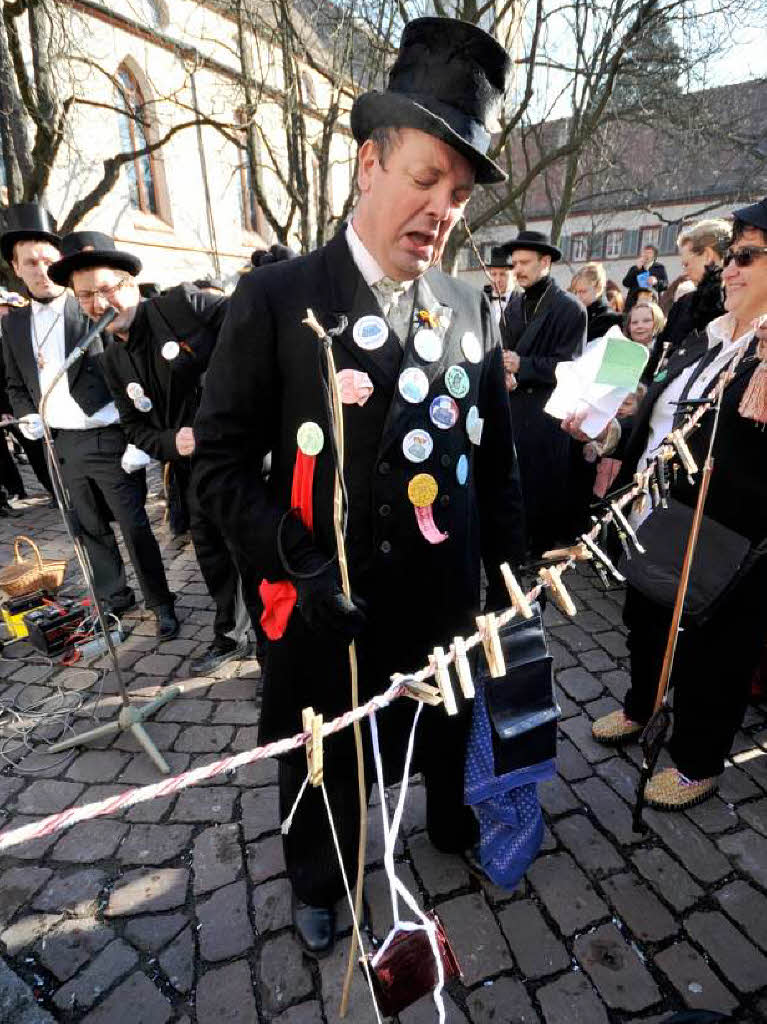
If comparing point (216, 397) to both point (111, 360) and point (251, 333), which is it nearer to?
point (251, 333)

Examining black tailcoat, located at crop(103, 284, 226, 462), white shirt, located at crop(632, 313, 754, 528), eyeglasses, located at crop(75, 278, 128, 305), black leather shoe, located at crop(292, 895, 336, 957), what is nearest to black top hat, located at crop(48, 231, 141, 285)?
eyeglasses, located at crop(75, 278, 128, 305)

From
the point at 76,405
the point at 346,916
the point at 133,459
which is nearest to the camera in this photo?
the point at 346,916

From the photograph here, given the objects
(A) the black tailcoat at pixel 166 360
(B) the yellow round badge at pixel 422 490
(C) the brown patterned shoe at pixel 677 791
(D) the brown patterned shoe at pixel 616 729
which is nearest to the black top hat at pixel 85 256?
(A) the black tailcoat at pixel 166 360

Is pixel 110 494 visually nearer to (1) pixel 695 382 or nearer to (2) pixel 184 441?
(2) pixel 184 441

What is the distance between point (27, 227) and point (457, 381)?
13.0ft

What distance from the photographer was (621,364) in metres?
2.35

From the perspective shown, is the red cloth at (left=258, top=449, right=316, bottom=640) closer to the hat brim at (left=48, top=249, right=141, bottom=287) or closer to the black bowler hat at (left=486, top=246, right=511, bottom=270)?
the hat brim at (left=48, top=249, right=141, bottom=287)

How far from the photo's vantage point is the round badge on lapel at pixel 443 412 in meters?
1.59

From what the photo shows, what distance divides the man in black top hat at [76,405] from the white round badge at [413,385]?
3.21 metres

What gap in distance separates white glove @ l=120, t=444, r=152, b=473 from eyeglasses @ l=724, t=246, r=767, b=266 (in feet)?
11.7

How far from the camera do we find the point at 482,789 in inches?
75.1

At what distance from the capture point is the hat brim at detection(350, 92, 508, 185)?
1.34 meters

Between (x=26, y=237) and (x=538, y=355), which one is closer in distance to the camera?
(x=26, y=237)

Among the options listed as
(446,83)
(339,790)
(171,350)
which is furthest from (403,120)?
(171,350)
